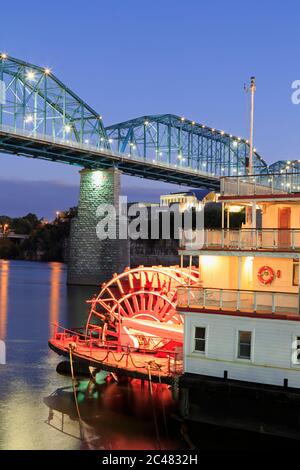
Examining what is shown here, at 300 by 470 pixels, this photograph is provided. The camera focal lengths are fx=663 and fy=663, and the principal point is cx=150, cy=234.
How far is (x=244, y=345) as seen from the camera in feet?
51.0

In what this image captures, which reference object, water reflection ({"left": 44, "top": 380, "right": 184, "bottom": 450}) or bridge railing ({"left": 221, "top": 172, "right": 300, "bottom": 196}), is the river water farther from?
bridge railing ({"left": 221, "top": 172, "right": 300, "bottom": 196})

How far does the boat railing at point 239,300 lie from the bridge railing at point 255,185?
2752 millimetres

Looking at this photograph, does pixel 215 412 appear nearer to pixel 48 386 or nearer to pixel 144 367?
pixel 144 367

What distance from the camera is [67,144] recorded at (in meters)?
60.2

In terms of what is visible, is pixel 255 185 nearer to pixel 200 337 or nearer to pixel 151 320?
pixel 200 337

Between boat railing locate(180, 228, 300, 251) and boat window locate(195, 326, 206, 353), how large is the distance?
7.19 feet

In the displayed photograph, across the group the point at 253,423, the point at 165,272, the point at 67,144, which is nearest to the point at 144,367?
the point at 253,423

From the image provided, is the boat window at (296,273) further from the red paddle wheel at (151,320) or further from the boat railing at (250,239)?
the red paddle wheel at (151,320)

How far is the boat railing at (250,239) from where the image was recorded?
16359 mm

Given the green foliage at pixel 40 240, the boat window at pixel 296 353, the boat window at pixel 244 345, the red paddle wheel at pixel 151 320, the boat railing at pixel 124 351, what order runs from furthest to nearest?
the green foliage at pixel 40 240 < the red paddle wheel at pixel 151 320 < the boat railing at pixel 124 351 < the boat window at pixel 244 345 < the boat window at pixel 296 353

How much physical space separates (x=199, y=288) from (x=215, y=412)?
118 inches

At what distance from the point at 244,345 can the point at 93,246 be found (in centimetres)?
4825

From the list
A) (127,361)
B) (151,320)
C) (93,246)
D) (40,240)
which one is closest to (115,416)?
(127,361)
